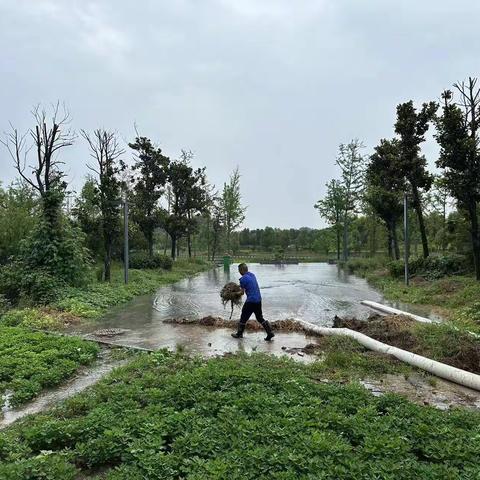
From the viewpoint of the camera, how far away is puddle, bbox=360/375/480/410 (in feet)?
19.6

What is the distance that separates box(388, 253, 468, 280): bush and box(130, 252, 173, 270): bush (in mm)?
14858

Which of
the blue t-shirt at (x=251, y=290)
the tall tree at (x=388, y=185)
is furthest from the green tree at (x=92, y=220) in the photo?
the tall tree at (x=388, y=185)

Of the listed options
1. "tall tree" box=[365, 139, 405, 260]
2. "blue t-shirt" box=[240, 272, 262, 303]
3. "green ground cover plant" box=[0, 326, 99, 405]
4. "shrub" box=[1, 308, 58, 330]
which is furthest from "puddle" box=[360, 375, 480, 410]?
"tall tree" box=[365, 139, 405, 260]

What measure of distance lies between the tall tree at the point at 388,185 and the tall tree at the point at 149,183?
47.2ft

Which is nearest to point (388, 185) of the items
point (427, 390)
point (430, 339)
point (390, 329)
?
point (390, 329)

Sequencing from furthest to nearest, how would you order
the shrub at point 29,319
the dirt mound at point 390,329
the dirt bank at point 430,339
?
the shrub at point 29,319 → the dirt mound at point 390,329 → the dirt bank at point 430,339

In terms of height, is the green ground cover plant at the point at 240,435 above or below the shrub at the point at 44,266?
below

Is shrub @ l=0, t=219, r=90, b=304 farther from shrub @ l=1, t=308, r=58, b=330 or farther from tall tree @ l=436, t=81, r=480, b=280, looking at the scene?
tall tree @ l=436, t=81, r=480, b=280

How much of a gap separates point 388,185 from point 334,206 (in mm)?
18538

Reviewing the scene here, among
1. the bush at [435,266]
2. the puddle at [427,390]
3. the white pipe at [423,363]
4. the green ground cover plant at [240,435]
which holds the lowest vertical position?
the puddle at [427,390]

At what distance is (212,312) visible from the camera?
14.4 meters

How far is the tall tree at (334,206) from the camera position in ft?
151

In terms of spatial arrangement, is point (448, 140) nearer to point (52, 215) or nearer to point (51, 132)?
point (52, 215)

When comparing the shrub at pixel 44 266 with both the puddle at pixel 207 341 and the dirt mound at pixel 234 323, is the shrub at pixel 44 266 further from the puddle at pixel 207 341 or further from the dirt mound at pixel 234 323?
the puddle at pixel 207 341
